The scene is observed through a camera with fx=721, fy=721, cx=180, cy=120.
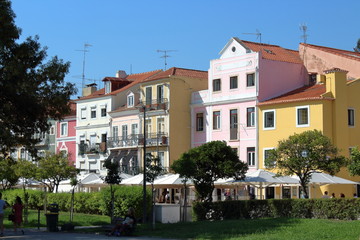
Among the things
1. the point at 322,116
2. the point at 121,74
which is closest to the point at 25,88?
the point at 322,116

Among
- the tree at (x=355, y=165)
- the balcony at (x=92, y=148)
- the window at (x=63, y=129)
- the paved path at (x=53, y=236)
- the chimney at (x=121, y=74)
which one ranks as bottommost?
the paved path at (x=53, y=236)

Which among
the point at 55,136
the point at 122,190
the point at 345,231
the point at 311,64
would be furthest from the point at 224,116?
the point at 345,231

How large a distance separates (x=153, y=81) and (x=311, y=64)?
14592mm

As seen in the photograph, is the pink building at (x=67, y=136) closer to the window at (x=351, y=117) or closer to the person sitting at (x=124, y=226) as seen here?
the window at (x=351, y=117)

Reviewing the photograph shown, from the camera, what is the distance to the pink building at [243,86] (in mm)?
56625

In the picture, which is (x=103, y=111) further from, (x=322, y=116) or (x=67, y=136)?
(x=322, y=116)

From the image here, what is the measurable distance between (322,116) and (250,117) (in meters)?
7.43

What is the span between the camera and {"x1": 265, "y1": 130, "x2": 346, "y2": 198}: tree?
40906 mm

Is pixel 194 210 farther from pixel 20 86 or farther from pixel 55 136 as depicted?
pixel 55 136

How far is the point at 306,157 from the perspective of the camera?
134ft

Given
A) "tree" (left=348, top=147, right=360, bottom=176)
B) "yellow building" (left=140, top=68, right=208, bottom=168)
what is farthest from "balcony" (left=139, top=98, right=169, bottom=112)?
"tree" (left=348, top=147, right=360, bottom=176)

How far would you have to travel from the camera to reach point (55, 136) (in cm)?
8138

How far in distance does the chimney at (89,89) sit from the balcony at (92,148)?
779 cm

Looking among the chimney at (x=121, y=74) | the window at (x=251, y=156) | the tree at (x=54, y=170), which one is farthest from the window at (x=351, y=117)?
the chimney at (x=121, y=74)
